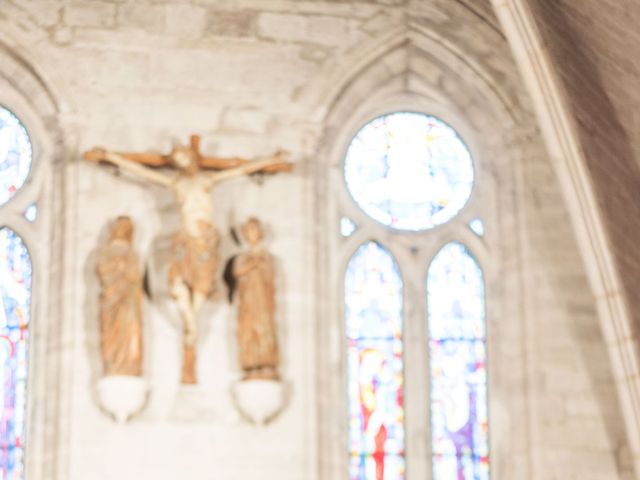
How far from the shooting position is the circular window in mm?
16844

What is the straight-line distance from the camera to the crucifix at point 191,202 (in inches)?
628

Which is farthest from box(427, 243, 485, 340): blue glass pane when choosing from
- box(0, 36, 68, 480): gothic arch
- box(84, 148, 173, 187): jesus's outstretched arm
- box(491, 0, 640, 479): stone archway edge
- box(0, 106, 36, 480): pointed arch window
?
box(0, 106, 36, 480): pointed arch window

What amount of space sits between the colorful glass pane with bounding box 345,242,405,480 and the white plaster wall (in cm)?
16

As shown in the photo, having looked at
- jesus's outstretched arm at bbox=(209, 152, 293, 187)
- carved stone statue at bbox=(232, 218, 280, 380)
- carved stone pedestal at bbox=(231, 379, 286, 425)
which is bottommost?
carved stone pedestal at bbox=(231, 379, 286, 425)

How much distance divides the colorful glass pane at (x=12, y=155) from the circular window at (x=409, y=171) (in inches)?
93.2

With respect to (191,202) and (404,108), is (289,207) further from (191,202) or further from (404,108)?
(404,108)

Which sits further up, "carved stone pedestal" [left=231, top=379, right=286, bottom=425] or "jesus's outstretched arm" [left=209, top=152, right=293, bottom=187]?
"jesus's outstretched arm" [left=209, top=152, right=293, bottom=187]

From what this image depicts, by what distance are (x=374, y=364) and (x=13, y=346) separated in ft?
8.52

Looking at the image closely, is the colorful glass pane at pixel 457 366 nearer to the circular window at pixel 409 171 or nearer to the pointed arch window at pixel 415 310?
the pointed arch window at pixel 415 310

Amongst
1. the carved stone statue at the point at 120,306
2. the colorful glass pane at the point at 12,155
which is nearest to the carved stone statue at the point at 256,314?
the carved stone statue at the point at 120,306

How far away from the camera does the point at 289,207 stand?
16.5m

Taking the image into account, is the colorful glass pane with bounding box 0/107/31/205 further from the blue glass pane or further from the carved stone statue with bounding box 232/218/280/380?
the blue glass pane

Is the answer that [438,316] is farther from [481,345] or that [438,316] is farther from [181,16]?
[181,16]

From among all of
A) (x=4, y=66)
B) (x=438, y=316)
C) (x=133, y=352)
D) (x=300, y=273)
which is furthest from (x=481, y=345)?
(x=4, y=66)
